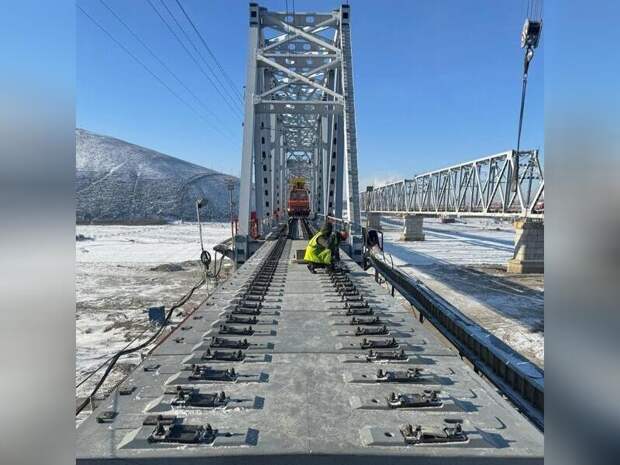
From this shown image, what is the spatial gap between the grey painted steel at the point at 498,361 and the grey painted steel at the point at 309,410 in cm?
66

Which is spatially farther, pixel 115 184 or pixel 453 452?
pixel 115 184

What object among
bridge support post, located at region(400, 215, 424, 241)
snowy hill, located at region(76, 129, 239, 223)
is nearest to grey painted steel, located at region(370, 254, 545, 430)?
bridge support post, located at region(400, 215, 424, 241)

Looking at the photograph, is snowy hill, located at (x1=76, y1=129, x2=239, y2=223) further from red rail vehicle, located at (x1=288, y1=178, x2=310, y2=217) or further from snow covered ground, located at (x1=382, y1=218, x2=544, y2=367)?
snow covered ground, located at (x1=382, y1=218, x2=544, y2=367)

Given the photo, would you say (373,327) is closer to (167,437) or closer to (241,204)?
(167,437)

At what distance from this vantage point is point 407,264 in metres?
23.4

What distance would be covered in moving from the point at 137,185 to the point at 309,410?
9433 centimetres

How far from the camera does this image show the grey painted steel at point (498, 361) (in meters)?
3.55

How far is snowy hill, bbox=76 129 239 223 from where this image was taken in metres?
74.9

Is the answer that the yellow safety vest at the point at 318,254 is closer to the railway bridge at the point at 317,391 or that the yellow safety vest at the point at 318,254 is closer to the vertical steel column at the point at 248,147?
the railway bridge at the point at 317,391

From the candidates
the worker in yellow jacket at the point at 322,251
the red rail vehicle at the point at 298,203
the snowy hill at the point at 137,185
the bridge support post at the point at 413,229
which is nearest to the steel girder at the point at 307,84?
the worker in yellow jacket at the point at 322,251

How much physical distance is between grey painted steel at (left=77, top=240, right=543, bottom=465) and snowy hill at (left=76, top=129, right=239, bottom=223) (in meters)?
64.9
